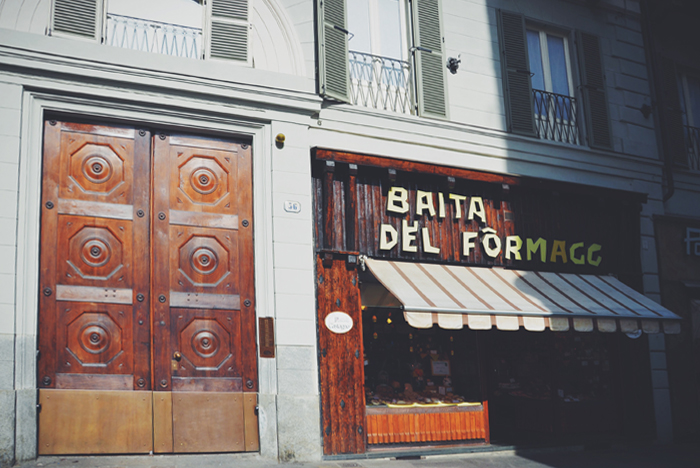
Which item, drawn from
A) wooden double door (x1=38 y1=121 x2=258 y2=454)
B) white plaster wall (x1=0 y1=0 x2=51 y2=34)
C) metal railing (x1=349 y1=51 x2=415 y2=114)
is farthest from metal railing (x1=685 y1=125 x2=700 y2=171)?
white plaster wall (x1=0 y1=0 x2=51 y2=34)

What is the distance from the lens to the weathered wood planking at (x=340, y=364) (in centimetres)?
852

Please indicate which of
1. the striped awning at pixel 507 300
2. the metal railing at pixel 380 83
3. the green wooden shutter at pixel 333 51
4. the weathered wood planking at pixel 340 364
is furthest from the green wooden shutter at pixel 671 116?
the weathered wood planking at pixel 340 364

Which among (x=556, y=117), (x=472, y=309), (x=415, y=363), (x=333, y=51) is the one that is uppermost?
(x=333, y=51)

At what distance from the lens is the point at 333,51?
377 inches

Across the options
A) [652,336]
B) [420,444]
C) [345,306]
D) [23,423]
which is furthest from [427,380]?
[23,423]

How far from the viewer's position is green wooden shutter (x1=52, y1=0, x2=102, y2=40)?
320 inches

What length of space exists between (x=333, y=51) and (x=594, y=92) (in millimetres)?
5247

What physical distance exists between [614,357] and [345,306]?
538 centimetres

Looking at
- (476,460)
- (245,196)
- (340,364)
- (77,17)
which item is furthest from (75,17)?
(476,460)

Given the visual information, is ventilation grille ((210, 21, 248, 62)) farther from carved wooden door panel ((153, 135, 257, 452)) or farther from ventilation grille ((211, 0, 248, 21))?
carved wooden door panel ((153, 135, 257, 452))

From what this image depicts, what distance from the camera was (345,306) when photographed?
890 centimetres

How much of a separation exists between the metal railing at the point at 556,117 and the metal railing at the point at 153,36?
19.4 ft

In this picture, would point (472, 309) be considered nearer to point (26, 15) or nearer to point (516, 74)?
point (516, 74)

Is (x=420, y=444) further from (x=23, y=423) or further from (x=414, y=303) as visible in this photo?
(x=23, y=423)
